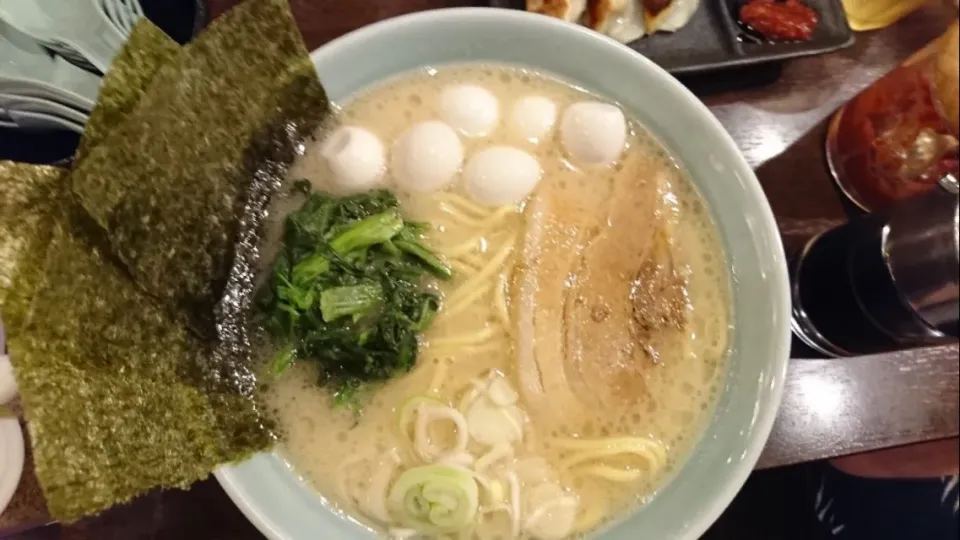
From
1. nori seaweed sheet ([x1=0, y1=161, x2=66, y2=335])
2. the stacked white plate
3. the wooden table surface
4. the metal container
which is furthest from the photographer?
the wooden table surface

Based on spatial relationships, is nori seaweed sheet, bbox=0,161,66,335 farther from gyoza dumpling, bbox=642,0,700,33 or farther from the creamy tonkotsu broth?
gyoza dumpling, bbox=642,0,700,33

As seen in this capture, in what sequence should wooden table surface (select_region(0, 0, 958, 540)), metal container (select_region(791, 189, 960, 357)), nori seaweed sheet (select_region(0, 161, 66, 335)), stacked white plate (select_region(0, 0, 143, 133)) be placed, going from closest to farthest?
nori seaweed sheet (select_region(0, 161, 66, 335))
metal container (select_region(791, 189, 960, 357))
stacked white plate (select_region(0, 0, 143, 133))
wooden table surface (select_region(0, 0, 958, 540))

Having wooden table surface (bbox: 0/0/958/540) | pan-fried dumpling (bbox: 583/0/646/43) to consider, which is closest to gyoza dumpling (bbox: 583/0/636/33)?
pan-fried dumpling (bbox: 583/0/646/43)

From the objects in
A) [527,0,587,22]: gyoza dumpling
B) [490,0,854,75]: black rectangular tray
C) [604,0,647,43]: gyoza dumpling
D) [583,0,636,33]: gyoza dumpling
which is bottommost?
[490,0,854,75]: black rectangular tray

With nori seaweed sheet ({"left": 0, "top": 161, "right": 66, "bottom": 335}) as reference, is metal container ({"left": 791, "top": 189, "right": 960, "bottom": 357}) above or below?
below

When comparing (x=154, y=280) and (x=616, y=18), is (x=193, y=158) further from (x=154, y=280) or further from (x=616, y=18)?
(x=616, y=18)

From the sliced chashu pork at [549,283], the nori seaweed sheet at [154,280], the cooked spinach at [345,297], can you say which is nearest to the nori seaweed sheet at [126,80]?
the nori seaweed sheet at [154,280]

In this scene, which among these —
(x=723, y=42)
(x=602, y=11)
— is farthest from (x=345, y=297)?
(x=723, y=42)
